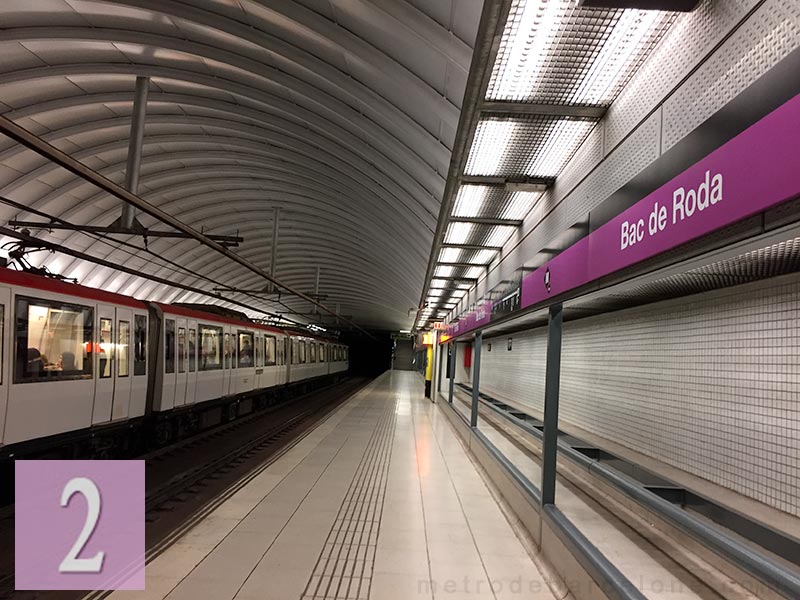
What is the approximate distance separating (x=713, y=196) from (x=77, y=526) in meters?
5.98

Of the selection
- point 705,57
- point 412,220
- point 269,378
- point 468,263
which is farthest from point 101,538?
point 269,378

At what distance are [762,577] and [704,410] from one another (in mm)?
2047

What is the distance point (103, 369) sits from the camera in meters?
7.15

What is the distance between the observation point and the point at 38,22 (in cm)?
905

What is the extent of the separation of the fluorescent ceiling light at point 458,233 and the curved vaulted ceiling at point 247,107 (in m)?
1.59

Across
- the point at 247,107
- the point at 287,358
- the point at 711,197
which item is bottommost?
the point at 287,358

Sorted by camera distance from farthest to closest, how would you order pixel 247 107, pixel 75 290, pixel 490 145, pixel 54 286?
1. pixel 247 107
2. pixel 75 290
3. pixel 54 286
4. pixel 490 145

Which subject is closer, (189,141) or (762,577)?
(762,577)

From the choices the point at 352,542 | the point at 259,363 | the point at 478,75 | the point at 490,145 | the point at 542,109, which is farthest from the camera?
the point at 259,363

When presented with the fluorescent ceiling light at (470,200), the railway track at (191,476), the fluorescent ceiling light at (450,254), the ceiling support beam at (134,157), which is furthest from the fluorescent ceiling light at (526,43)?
the ceiling support beam at (134,157)

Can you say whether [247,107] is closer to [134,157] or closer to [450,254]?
[134,157]

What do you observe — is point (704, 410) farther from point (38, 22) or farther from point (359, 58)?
point (38, 22)

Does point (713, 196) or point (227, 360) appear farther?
point (227, 360)

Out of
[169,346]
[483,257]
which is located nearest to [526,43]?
[483,257]
